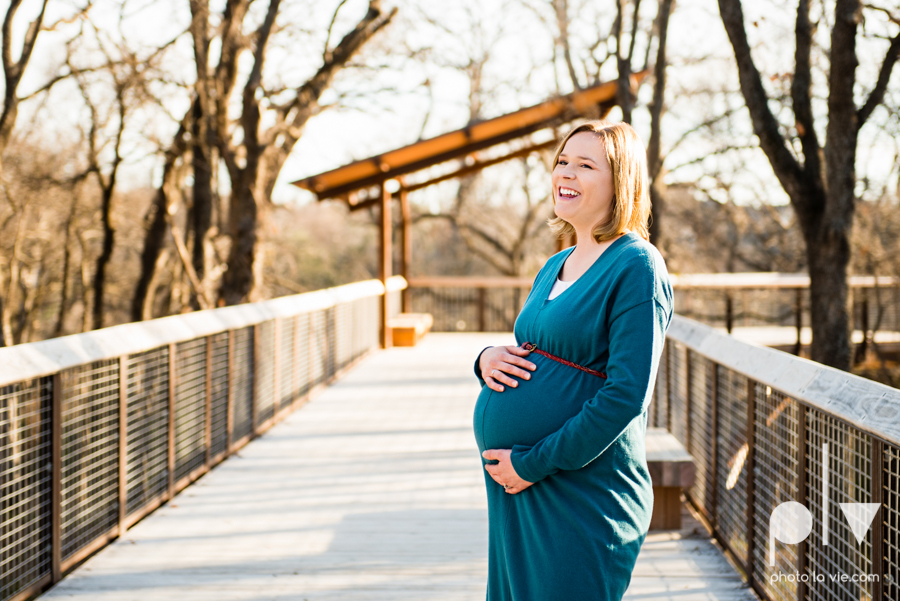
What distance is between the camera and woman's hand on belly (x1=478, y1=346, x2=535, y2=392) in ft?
6.55

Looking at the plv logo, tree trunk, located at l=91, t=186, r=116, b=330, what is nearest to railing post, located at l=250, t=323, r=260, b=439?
the plv logo

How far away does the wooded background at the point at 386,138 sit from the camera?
248 inches

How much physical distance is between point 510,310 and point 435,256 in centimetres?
1985

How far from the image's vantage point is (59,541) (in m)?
3.22

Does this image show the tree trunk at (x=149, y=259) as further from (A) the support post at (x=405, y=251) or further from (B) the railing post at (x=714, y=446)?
(B) the railing post at (x=714, y=446)

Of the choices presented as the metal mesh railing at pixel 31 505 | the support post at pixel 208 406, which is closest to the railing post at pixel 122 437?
the metal mesh railing at pixel 31 505

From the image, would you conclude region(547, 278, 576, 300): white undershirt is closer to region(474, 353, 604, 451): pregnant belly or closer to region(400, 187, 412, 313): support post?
region(474, 353, 604, 451): pregnant belly

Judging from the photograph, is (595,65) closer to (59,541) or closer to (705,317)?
(705,317)

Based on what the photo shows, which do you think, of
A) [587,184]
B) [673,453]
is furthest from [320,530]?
[587,184]

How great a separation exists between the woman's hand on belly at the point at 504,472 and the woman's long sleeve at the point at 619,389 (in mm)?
146

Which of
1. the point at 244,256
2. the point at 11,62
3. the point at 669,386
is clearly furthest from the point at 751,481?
the point at 11,62

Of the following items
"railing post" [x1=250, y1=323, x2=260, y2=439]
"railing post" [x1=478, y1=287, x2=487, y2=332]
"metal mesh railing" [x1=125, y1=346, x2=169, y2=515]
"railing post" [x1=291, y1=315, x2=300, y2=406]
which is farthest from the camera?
"railing post" [x1=478, y1=287, x2=487, y2=332]

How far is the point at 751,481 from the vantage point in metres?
3.22

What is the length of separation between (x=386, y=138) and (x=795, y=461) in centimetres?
2740
